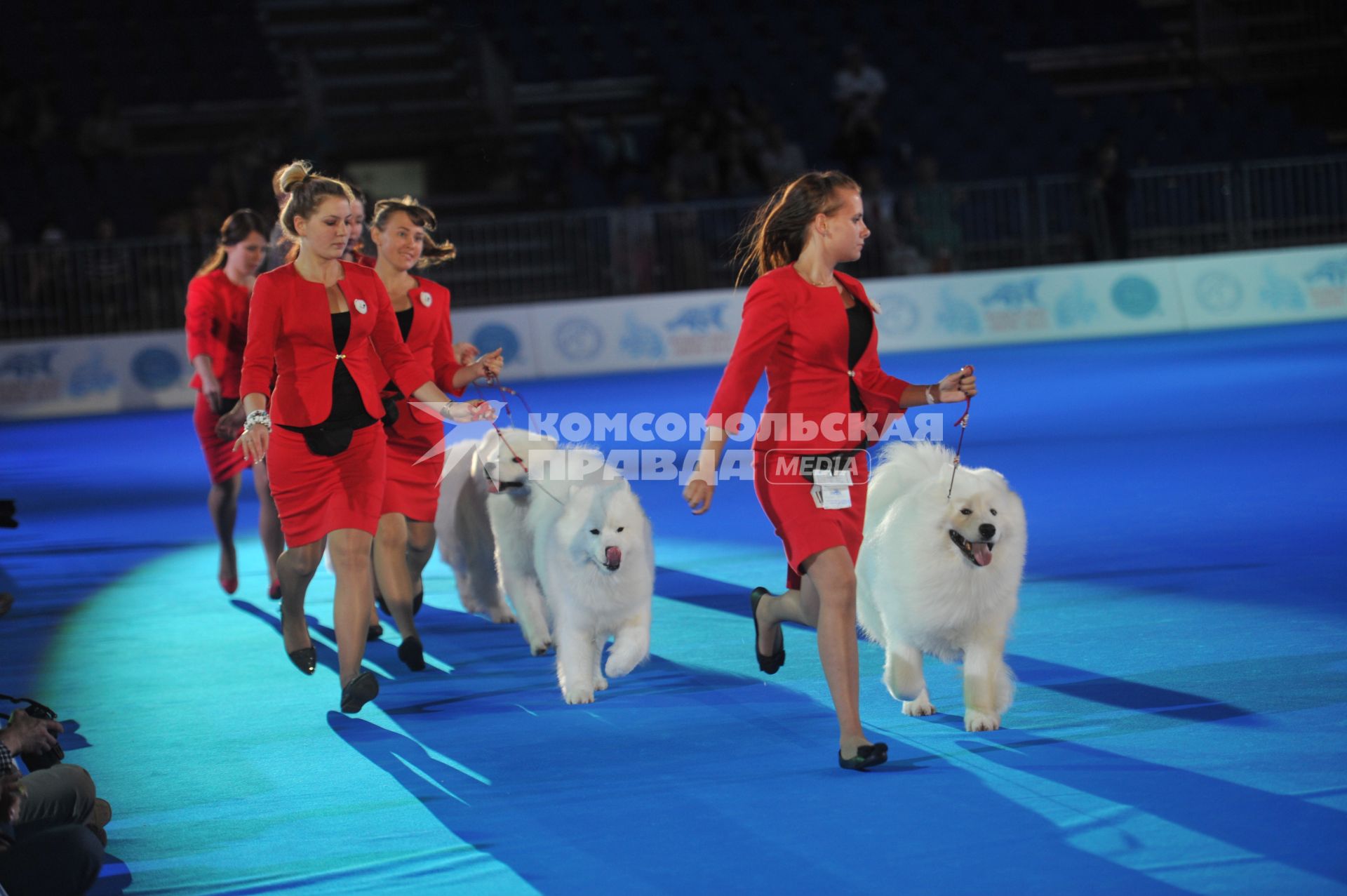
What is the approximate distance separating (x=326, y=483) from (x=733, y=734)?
1715mm

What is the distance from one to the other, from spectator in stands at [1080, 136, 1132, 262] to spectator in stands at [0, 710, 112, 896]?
54.7 ft

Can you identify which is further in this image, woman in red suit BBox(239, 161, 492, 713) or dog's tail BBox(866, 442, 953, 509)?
woman in red suit BBox(239, 161, 492, 713)

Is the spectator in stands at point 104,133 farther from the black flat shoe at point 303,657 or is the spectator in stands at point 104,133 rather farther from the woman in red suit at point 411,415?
the black flat shoe at point 303,657

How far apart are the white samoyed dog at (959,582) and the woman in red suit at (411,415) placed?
2029 millimetres

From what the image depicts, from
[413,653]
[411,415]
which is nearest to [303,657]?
[413,653]

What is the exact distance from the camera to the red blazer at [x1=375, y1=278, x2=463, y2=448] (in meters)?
6.34

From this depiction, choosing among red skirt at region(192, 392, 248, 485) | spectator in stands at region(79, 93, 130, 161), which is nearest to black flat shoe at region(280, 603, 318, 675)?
red skirt at region(192, 392, 248, 485)

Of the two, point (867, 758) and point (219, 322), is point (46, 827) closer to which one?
point (867, 758)

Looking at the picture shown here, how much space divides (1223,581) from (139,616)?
5.17 m

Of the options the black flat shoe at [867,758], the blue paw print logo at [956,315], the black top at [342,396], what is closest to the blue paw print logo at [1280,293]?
the blue paw print logo at [956,315]

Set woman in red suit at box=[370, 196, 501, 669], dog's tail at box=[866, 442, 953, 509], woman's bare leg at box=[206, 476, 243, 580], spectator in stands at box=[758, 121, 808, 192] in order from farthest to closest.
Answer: spectator in stands at box=[758, 121, 808, 192] → woman's bare leg at box=[206, 476, 243, 580] → woman in red suit at box=[370, 196, 501, 669] → dog's tail at box=[866, 442, 953, 509]

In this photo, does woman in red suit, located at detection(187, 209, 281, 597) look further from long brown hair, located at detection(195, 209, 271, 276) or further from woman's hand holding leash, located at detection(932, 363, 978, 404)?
woman's hand holding leash, located at detection(932, 363, 978, 404)

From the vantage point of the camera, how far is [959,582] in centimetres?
463

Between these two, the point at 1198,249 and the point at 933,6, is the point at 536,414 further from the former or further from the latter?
the point at 933,6
